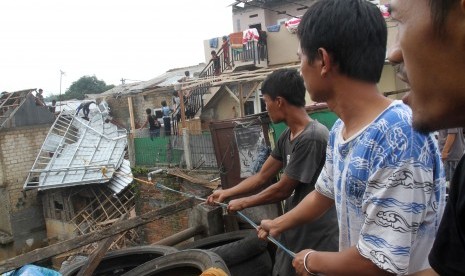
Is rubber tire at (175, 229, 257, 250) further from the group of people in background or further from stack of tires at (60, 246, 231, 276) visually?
the group of people in background

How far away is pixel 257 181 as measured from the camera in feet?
10.1

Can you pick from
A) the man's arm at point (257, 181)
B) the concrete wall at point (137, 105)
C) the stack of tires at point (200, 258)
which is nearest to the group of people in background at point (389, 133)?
the man's arm at point (257, 181)

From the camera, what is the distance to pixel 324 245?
2332 mm

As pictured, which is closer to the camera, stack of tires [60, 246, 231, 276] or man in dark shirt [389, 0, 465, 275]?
man in dark shirt [389, 0, 465, 275]

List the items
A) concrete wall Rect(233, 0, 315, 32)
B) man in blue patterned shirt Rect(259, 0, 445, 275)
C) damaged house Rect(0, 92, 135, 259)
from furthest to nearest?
concrete wall Rect(233, 0, 315, 32)
damaged house Rect(0, 92, 135, 259)
man in blue patterned shirt Rect(259, 0, 445, 275)

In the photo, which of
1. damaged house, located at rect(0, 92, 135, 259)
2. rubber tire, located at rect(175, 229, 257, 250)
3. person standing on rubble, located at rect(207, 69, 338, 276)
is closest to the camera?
person standing on rubble, located at rect(207, 69, 338, 276)

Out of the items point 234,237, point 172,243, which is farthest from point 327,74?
point 172,243

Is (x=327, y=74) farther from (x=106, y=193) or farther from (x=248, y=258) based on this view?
(x=106, y=193)

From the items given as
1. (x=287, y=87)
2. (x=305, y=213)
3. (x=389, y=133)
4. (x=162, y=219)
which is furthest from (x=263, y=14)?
(x=389, y=133)

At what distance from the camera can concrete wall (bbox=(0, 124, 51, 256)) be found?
773 inches

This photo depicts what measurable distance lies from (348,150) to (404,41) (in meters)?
0.59

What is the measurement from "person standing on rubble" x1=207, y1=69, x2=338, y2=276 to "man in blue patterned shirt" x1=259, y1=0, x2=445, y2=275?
63 centimetres

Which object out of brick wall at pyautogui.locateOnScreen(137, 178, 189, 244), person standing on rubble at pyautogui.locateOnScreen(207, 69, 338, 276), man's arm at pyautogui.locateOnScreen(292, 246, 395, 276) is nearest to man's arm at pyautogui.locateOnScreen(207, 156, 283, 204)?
person standing on rubble at pyautogui.locateOnScreen(207, 69, 338, 276)

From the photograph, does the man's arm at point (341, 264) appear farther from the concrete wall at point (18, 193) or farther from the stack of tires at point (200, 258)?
the concrete wall at point (18, 193)
